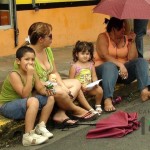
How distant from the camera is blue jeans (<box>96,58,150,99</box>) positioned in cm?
565

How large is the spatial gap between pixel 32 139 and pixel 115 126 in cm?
94

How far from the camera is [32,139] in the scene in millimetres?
4488

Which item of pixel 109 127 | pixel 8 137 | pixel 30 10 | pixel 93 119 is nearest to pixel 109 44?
pixel 93 119

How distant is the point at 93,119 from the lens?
532 centimetres

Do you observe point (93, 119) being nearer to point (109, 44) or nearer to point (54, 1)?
point (109, 44)

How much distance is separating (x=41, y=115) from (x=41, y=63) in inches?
27.3

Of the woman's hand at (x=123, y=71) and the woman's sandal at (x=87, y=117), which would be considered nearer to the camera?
the woman's sandal at (x=87, y=117)

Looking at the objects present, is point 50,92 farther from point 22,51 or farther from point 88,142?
point 88,142

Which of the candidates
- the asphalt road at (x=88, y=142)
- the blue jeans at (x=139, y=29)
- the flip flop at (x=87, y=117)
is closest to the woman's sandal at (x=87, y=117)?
the flip flop at (x=87, y=117)

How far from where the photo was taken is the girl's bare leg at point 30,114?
4551 millimetres


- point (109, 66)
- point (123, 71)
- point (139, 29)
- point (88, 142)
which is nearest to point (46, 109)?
point (88, 142)

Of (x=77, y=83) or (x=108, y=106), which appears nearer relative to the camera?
(x=77, y=83)

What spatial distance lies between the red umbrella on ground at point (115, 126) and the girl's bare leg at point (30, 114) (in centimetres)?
64

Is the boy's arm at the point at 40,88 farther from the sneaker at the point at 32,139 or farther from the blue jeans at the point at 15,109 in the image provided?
the sneaker at the point at 32,139
